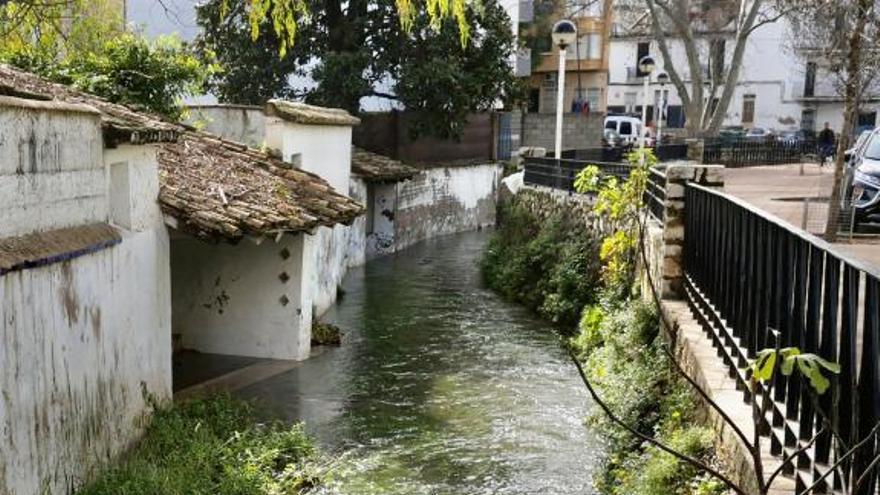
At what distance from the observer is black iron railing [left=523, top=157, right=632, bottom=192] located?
18062 millimetres

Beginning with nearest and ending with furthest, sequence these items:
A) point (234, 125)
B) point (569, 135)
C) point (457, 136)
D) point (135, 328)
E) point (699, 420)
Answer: point (699, 420) → point (135, 328) → point (234, 125) → point (457, 136) → point (569, 135)

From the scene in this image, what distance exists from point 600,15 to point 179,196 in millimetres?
45177

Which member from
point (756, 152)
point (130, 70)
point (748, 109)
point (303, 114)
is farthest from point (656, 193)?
point (748, 109)

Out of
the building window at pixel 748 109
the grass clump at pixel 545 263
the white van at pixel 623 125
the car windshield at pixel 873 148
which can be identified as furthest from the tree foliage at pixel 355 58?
the building window at pixel 748 109

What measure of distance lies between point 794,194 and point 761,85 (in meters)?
36.0

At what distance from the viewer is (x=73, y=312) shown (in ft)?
23.4

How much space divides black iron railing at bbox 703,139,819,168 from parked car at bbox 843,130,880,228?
1527 centimetres

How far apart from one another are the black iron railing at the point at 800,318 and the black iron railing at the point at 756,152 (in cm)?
2293

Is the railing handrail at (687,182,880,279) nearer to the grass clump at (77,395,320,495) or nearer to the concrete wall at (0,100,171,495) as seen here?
the grass clump at (77,395,320,495)

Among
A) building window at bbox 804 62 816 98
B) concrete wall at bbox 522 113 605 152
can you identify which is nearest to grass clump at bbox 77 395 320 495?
concrete wall at bbox 522 113 605 152

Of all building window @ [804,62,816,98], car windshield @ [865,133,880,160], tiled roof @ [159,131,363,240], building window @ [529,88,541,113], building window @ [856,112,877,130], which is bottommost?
tiled roof @ [159,131,363,240]

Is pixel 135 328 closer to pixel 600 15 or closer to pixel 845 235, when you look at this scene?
pixel 845 235

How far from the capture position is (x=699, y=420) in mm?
6840

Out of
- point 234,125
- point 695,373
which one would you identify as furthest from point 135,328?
point 234,125
